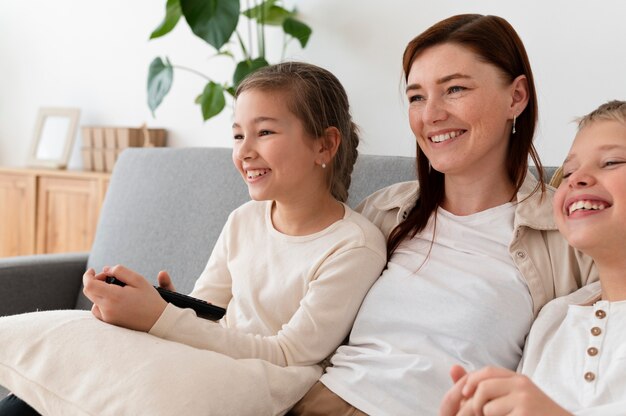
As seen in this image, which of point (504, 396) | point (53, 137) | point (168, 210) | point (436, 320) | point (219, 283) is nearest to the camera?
point (504, 396)

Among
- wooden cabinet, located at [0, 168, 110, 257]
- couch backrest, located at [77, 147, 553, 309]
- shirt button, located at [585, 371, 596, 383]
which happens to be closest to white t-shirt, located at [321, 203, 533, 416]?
shirt button, located at [585, 371, 596, 383]

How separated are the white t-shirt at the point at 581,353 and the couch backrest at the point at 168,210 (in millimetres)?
948

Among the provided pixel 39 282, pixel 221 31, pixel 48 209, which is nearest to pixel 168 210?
pixel 39 282

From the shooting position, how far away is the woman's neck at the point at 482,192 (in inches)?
58.1

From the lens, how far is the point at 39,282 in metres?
2.25

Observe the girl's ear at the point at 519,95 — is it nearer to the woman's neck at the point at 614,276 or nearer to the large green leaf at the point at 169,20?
the woman's neck at the point at 614,276

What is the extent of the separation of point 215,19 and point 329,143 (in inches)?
53.2

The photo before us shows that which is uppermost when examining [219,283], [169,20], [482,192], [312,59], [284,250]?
[169,20]

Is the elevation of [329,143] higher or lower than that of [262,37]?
lower

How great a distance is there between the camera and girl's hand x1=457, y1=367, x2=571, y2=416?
3.10 feet

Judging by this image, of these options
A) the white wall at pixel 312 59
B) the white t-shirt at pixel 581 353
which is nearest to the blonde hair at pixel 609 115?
the white t-shirt at pixel 581 353

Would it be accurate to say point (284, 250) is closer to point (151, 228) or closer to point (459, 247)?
point (459, 247)

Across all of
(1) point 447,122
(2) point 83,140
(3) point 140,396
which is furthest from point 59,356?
(2) point 83,140

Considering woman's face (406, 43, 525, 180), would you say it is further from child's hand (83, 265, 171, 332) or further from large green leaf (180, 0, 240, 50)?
large green leaf (180, 0, 240, 50)
